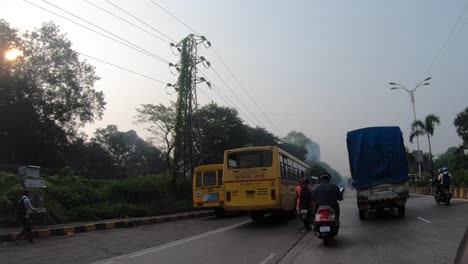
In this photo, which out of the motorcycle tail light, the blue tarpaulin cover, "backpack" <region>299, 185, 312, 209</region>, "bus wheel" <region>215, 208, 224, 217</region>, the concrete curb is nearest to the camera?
the motorcycle tail light

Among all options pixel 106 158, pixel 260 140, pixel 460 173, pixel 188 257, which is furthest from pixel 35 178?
pixel 260 140

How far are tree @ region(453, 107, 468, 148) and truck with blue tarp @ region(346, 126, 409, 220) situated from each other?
Result: 2969 inches

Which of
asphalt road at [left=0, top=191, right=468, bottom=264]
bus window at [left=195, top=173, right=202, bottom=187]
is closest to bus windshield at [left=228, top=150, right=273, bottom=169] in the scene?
asphalt road at [left=0, top=191, right=468, bottom=264]

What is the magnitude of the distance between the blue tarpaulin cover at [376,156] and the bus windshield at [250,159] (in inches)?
127

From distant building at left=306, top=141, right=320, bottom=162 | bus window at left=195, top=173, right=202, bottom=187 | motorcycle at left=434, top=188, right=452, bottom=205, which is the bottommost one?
motorcycle at left=434, top=188, right=452, bottom=205

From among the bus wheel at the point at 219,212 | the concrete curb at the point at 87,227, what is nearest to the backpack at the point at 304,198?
the concrete curb at the point at 87,227

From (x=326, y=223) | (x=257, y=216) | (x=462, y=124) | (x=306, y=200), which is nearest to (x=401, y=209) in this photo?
(x=306, y=200)

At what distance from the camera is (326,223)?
11.2 metres

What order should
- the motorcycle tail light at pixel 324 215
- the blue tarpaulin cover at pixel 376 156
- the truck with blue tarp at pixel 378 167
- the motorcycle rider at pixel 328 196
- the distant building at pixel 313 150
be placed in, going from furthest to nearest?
1. the distant building at pixel 313 150
2. the blue tarpaulin cover at pixel 376 156
3. the truck with blue tarp at pixel 378 167
4. the motorcycle rider at pixel 328 196
5. the motorcycle tail light at pixel 324 215

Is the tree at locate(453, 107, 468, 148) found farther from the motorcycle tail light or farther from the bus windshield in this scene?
the motorcycle tail light

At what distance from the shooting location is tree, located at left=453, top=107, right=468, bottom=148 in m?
85.4

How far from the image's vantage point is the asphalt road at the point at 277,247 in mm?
9461

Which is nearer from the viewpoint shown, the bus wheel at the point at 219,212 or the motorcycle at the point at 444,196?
the motorcycle at the point at 444,196

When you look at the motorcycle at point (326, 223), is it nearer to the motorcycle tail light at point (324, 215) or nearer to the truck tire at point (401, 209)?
the motorcycle tail light at point (324, 215)
